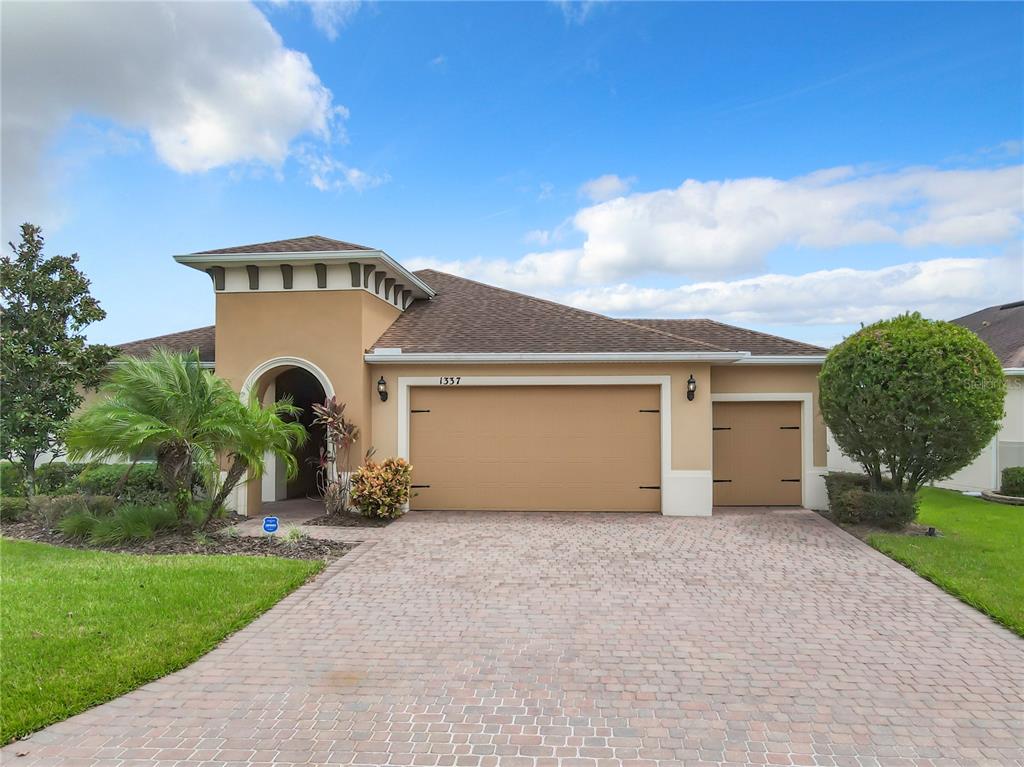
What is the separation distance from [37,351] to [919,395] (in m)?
15.2

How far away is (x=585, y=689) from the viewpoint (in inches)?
171

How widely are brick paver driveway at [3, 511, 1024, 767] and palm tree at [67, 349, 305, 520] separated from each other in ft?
9.22

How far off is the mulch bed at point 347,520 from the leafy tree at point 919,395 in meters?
7.85

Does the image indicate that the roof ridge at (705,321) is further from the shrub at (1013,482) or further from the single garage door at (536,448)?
the shrub at (1013,482)

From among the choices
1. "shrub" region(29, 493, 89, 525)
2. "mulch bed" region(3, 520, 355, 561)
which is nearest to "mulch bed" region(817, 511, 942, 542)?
"mulch bed" region(3, 520, 355, 561)

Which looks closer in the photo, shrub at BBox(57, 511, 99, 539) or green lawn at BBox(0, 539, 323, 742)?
green lawn at BBox(0, 539, 323, 742)

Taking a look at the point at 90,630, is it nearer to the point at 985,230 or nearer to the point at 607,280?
the point at 985,230

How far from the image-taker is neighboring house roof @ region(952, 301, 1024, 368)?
15.5 metres

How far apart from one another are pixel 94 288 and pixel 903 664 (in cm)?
1381

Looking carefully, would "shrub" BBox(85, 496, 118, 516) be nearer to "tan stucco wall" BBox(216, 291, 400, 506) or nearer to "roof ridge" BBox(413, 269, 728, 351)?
"tan stucco wall" BBox(216, 291, 400, 506)

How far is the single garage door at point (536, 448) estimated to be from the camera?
1130 centimetres

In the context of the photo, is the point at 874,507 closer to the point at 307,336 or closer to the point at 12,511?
the point at 307,336

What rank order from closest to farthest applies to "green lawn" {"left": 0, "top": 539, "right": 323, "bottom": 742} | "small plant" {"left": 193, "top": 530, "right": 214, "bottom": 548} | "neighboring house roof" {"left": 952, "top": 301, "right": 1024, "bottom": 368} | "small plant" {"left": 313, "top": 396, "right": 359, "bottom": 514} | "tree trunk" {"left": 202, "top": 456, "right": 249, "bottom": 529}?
"green lawn" {"left": 0, "top": 539, "right": 323, "bottom": 742}
"small plant" {"left": 193, "top": 530, "right": 214, "bottom": 548}
"tree trunk" {"left": 202, "top": 456, "right": 249, "bottom": 529}
"small plant" {"left": 313, "top": 396, "right": 359, "bottom": 514}
"neighboring house roof" {"left": 952, "top": 301, "right": 1024, "bottom": 368}

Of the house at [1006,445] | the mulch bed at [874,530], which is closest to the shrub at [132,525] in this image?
the mulch bed at [874,530]
